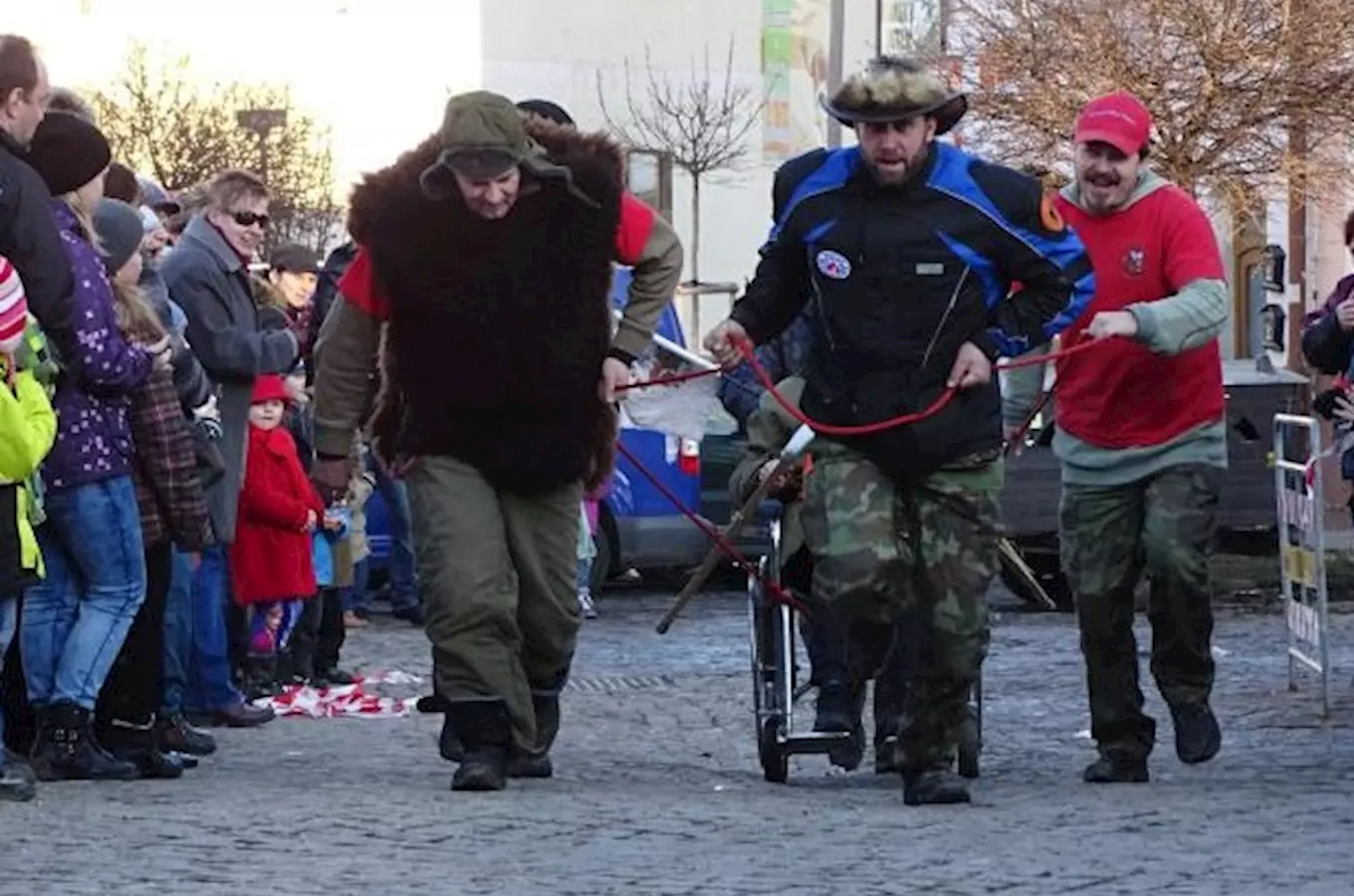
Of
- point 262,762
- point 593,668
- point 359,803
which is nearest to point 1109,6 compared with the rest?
point 593,668

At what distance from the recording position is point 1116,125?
9602 mm

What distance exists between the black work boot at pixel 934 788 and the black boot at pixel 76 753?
2.22m

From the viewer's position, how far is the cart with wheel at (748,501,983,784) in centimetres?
970

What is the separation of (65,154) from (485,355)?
1360 mm

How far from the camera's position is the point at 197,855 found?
24.9 ft

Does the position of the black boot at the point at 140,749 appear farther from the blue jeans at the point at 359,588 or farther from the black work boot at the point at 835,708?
the blue jeans at the point at 359,588

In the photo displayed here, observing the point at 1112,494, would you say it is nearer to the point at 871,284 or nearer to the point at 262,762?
the point at 871,284

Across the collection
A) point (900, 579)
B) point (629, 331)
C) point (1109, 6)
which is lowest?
point (900, 579)

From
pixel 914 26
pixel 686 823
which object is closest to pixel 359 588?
pixel 686 823

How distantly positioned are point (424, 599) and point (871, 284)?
153 centimetres

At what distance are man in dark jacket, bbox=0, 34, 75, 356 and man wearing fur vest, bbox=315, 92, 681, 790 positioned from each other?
785mm

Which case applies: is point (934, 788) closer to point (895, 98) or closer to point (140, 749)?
point (895, 98)

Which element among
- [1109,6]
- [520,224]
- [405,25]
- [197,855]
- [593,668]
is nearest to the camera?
[197,855]

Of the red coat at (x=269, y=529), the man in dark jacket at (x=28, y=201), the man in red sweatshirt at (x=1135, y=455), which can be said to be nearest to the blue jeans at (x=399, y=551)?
the red coat at (x=269, y=529)
